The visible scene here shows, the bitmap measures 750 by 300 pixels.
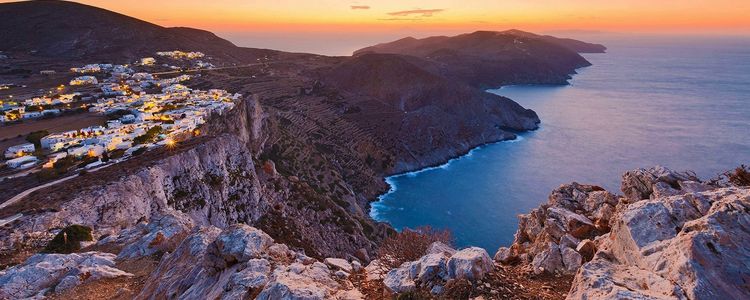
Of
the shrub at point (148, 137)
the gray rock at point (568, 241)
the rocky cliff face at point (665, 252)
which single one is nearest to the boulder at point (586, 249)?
the rocky cliff face at point (665, 252)

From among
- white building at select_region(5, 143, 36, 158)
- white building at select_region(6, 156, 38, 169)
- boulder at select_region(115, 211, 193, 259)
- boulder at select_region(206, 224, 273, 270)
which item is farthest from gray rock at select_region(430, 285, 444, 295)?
white building at select_region(5, 143, 36, 158)

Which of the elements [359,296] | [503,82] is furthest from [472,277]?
[503,82]

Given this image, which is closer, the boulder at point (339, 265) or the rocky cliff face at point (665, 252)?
the rocky cliff face at point (665, 252)

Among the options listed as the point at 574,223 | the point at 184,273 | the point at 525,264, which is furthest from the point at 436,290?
the point at 184,273

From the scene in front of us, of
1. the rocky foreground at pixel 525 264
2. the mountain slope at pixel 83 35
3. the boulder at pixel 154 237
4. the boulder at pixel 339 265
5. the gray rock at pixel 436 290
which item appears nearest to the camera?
the rocky foreground at pixel 525 264

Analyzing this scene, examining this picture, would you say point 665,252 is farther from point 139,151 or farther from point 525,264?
point 139,151

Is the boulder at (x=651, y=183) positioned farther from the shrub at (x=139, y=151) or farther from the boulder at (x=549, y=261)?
the shrub at (x=139, y=151)

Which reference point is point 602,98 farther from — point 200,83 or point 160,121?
point 160,121
